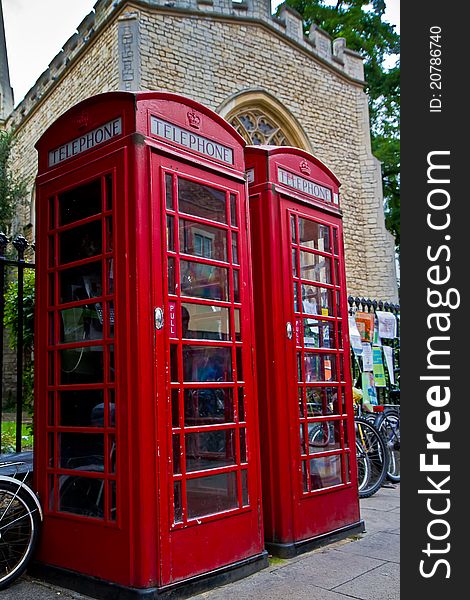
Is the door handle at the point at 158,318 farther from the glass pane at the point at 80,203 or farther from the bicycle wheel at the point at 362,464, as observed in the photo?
the bicycle wheel at the point at 362,464

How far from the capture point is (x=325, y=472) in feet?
14.6

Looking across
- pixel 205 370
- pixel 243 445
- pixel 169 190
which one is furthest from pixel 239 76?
pixel 243 445

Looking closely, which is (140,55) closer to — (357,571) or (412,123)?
(412,123)

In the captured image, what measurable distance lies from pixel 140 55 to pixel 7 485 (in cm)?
1264

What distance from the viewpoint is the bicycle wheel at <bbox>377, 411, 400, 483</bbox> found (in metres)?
7.11

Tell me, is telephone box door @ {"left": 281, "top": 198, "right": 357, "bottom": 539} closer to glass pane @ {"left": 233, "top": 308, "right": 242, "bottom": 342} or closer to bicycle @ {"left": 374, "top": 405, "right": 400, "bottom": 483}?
glass pane @ {"left": 233, "top": 308, "right": 242, "bottom": 342}

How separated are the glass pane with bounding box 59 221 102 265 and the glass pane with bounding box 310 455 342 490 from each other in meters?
2.19

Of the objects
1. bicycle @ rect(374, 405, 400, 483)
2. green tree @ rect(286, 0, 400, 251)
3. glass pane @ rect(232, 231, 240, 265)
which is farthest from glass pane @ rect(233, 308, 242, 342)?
green tree @ rect(286, 0, 400, 251)

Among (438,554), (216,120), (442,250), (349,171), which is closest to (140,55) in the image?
(349,171)

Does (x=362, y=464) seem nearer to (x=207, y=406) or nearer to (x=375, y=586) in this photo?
(x=375, y=586)

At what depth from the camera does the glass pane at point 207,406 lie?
3.43 meters

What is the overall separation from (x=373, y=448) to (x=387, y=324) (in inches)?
104

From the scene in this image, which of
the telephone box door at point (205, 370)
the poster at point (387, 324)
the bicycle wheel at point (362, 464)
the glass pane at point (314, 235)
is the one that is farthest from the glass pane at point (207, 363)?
the poster at point (387, 324)

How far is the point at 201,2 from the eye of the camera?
50.5ft
